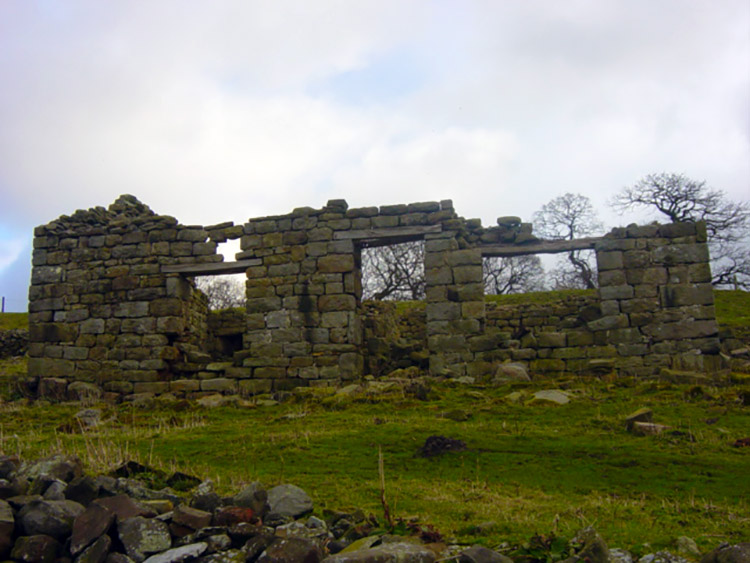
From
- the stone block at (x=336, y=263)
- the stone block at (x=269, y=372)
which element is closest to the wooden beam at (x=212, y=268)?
the stone block at (x=336, y=263)

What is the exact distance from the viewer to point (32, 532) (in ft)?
12.8

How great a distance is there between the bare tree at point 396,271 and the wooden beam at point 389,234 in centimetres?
1551

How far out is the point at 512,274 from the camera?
34.2 metres

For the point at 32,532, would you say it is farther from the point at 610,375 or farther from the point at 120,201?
the point at 120,201

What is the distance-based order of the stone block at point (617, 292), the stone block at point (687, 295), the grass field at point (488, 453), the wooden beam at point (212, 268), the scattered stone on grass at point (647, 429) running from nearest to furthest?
1. the grass field at point (488, 453)
2. the scattered stone on grass at point (647, 429)
3. the stone block at point (687, 295)
4. the stone block at point (617, 292)
5. the wooden beam at point (212, 268)

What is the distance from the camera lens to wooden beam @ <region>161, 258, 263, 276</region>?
44.9 ft

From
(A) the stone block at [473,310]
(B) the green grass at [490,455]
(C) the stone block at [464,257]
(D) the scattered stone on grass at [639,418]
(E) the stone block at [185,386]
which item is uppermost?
(C) the stone block at [464,257]

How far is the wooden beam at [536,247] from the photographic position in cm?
1289

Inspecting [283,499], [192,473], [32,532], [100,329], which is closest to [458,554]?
A: [283,499]

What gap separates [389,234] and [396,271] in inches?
677

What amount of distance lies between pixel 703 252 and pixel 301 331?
7919mm

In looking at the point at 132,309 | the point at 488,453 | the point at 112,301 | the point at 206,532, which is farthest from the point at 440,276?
the point at 206,532

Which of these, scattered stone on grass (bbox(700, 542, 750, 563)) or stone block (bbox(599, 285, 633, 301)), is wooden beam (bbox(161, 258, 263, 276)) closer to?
stone block (bbox(599, 285, 633, 301))

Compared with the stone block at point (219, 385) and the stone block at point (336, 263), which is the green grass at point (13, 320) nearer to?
the stone block at point (219, 385)
